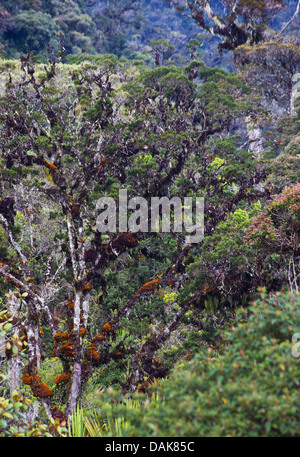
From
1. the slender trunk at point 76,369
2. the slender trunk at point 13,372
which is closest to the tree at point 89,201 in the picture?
the slender trunk at point 76,369

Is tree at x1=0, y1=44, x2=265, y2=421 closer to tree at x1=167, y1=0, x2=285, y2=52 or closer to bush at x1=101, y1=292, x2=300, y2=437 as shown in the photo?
bush at x1=101, y1=292, x2=300, y2=437

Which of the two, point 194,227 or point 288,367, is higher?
point 194,227

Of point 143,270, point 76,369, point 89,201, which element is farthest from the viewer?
point 89,201

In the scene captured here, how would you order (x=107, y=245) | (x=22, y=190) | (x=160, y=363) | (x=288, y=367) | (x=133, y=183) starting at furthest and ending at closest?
1. (x=133, y=183)
2. (x=107, y=245)
3. (x=22, y=190)
4. (x=160, y=363)
5. (x=288, y=367)

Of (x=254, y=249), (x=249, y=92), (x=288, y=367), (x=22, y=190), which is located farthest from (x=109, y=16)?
(x=288, y=367)

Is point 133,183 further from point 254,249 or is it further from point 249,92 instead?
point 249,92

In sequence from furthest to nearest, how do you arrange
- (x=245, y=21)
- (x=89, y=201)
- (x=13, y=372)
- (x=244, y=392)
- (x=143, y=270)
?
(x=245, y=21), (x=89, y=201), (x=143, y=270), (x=13, y=372), (x=244, y=392)

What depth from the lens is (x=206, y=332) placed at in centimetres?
984

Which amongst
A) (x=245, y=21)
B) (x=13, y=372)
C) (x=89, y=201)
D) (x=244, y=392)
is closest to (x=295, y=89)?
(x=245, y=21)

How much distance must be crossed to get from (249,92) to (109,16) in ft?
85.3

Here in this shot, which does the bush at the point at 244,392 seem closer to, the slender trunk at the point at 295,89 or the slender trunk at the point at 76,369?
the slender trunk at the point at 76,369

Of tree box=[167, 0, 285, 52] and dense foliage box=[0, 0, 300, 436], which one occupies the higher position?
tree box=[167, 0, 285, 52]

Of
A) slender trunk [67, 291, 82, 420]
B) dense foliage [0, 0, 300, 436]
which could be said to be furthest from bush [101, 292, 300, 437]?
slender trunk [67, 291, 82, 420]

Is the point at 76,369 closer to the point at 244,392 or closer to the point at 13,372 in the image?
the point at 13,372
